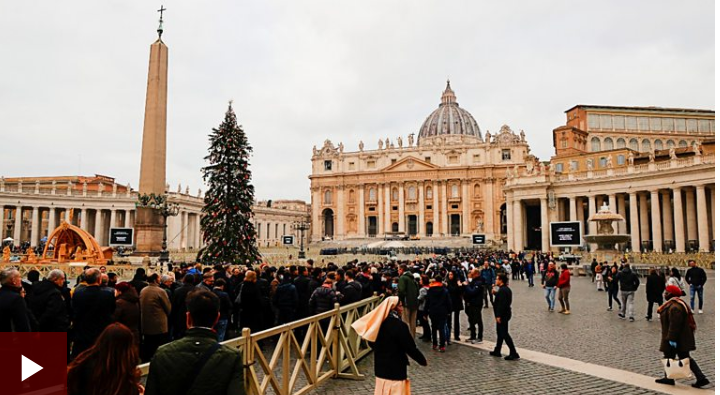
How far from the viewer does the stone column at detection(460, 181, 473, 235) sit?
77.7 metres

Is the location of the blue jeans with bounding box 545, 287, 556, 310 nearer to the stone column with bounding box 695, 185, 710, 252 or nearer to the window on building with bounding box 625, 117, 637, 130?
the stone column with bounding box 695, 185, 710, 252

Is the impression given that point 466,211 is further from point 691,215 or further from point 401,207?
point 691,215

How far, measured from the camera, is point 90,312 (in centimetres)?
591

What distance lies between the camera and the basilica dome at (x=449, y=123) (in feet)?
317

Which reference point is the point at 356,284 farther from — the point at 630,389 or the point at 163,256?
the point at 163,256

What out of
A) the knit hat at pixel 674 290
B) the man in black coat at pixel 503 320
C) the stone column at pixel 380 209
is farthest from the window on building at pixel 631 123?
the knit hat at pixel 674 290

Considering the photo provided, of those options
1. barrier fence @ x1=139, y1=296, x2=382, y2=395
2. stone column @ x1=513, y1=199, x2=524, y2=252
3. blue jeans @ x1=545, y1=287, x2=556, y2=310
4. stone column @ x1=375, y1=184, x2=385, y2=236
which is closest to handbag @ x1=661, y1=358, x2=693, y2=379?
barrier fence @ x1=139, y1=296, x2=382, y2=395

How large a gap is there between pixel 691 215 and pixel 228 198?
35972mm

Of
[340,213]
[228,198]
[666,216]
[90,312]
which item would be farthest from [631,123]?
[90,312]

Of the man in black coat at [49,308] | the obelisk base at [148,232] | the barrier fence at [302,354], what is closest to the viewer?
the barrier fence at [302,354]

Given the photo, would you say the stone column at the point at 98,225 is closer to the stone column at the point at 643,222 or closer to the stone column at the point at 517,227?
the stone column at the point at 517,227

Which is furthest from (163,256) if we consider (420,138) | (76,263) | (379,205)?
(420,138)

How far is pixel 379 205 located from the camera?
Result: 272 ft

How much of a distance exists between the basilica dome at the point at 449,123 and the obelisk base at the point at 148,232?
254 ft
